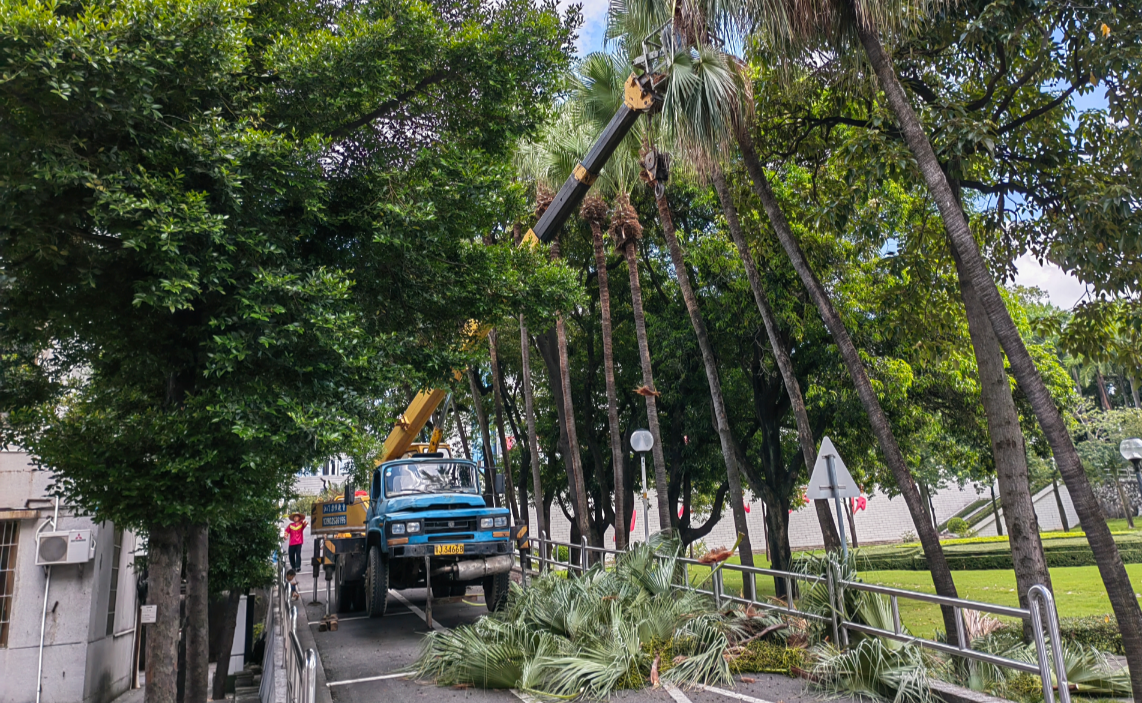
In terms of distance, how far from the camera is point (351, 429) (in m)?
6.68

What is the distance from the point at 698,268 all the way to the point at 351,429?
44.4 feet

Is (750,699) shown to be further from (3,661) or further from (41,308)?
(3,661)

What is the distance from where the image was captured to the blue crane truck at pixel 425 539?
11.6 m

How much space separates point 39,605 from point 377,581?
5363mm

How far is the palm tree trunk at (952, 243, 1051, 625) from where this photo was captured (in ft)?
29.3

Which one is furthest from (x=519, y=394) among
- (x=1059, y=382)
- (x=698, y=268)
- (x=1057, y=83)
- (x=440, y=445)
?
(x=1057, y=83)

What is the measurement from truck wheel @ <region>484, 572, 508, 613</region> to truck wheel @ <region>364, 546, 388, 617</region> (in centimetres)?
170

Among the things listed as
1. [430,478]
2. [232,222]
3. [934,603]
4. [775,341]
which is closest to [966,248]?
[934,603]

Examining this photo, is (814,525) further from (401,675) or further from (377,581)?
(401,675)

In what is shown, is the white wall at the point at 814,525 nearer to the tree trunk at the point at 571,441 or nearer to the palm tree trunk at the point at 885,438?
the tree trunk at the point at 571,441

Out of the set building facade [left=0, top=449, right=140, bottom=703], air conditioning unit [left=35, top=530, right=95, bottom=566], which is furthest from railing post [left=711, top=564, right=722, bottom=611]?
air conditioning unit [left=35, top=530, right=95, bottom=566]

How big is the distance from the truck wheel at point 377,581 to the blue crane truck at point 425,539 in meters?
0.02

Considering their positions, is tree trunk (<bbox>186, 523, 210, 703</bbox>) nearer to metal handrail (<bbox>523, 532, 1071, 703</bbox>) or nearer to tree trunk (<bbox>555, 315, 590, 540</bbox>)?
metal handrail (<bbox>523, 532, 1071, 703</bbox>)

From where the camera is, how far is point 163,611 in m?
7.71
